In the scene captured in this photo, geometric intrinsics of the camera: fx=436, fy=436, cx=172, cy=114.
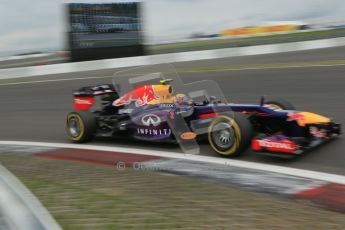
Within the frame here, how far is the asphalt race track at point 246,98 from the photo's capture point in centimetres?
542

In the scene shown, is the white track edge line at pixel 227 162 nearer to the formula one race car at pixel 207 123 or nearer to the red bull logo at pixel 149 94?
the formula one race car at pixel 207 123

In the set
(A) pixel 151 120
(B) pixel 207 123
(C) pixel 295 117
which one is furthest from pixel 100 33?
(C) pixel 295 117

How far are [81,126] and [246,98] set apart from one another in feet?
14.6

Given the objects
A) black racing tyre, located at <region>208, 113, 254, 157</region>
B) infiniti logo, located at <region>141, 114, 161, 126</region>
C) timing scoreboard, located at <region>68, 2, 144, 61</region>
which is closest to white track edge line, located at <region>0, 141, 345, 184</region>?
black racing tyre, located at <region>208, 113, 254, 157</region>

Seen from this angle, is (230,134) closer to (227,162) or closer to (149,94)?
(227,162)

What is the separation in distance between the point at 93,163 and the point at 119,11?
17.7m

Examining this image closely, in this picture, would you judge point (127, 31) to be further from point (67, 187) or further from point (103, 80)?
point (67, 187)

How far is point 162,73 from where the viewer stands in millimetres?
6215

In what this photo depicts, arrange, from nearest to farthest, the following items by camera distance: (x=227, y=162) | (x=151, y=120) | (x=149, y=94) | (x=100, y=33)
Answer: (x=227, y=162) → (x=151, y=120) → (x=149, y=94) → (x=100, y=33)

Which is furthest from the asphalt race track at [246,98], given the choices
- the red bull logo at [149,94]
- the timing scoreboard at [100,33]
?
the timing scoreboard at [100,33]

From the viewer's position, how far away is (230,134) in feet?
17.6

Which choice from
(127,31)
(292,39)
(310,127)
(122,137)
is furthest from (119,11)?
(310,127)

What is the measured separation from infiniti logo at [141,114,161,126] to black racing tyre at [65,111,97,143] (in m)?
1.06

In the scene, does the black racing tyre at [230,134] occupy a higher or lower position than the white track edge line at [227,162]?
higher
